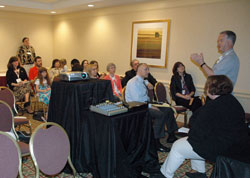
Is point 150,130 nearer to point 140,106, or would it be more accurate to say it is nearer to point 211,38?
point 140,106

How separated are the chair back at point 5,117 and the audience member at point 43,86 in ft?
7.28

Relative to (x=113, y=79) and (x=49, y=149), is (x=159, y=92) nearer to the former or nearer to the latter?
(x=113, y=79)

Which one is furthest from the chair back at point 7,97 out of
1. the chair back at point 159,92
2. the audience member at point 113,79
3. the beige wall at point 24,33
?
the beige wall at point 24,33

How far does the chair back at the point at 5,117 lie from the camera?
2.79 m

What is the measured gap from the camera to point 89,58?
754 centimetres

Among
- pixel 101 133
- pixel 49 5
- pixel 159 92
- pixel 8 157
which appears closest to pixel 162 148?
pixel 159 92

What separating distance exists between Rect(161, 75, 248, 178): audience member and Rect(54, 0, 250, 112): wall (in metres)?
2.48

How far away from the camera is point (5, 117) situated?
2816 mm

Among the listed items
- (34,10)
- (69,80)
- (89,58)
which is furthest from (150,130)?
(34,10)

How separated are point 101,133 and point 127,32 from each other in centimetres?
423

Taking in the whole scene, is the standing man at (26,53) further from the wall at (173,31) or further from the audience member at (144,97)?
the audience member at (144,97)

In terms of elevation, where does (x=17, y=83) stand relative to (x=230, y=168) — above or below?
above

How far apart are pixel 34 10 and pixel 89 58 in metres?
2.19

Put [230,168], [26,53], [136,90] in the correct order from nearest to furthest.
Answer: [230,168], [136,90], [26,53]
